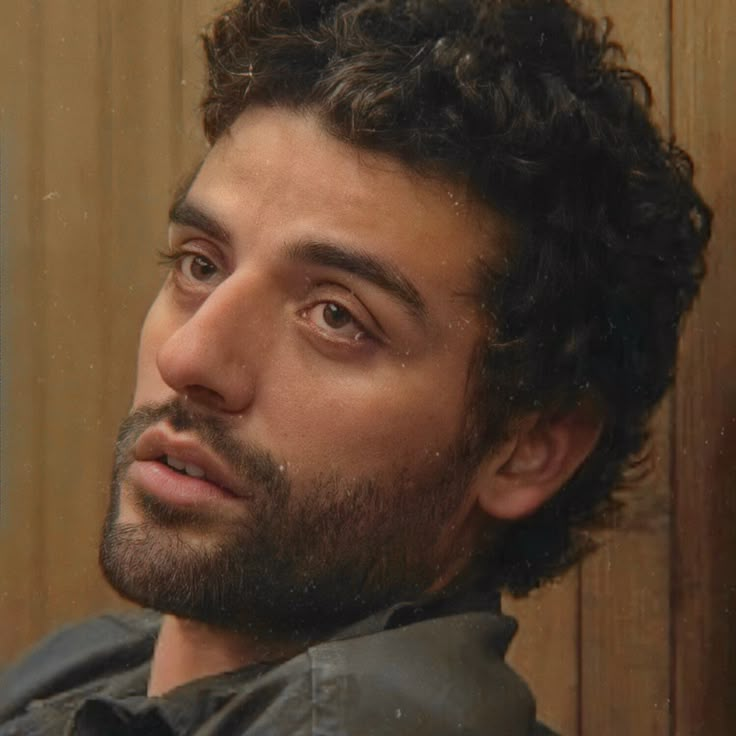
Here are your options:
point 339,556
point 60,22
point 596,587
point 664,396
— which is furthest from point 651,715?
point 60,22

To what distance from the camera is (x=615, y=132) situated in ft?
4.92

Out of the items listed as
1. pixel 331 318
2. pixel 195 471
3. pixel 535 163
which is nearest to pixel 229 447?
pixel 195 471

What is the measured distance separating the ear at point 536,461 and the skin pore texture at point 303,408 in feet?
0.11

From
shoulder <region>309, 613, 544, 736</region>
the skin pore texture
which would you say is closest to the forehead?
the skin pore texture

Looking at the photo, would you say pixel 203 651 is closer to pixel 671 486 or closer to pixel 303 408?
pixel 303 408

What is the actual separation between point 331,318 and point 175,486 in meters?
0.20

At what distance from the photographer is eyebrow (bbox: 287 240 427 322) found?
139cm

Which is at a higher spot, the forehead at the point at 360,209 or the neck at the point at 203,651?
the forehead at the point at 360,209

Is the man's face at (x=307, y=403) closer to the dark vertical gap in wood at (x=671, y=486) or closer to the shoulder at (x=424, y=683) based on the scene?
the shoulder at (x=424, y=683)

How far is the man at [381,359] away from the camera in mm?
1356

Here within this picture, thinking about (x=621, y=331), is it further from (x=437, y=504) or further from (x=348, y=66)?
(x=348, y=66)

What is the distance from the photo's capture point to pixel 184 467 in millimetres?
1379

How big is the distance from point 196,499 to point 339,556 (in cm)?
14

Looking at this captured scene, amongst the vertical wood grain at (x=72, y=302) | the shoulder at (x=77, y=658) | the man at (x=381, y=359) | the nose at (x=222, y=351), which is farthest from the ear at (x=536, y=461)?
the vertical wood grain at (x=72, y=302)
